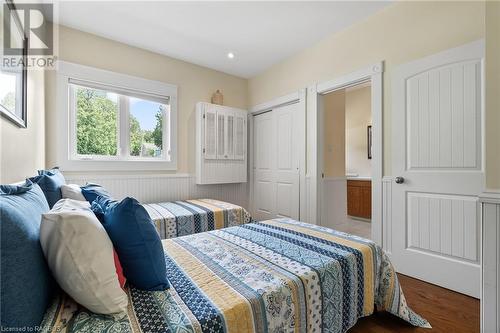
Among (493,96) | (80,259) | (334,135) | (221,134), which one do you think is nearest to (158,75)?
(221,134)

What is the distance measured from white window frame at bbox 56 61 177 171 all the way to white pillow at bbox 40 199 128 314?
2.38 m

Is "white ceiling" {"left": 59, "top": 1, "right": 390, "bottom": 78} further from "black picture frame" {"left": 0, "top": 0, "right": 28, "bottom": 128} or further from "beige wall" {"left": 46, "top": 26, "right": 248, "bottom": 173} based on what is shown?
"black picture frame" {"left": 0, "top": 0, "right": 28, "bottom": 128}

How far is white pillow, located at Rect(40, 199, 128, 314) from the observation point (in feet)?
2.59

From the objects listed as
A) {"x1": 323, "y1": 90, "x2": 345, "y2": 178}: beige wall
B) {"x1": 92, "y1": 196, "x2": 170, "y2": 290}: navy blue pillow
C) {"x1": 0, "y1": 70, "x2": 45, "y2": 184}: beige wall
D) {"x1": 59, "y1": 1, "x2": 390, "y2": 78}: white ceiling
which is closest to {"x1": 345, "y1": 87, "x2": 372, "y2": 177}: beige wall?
{"x1": 323, "y1": 90, "x2": 345, "y2": 178}: beige wall

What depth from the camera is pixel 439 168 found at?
206 cm

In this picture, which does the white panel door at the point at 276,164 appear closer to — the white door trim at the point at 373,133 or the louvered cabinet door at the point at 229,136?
the white door trim at the point at 373,133

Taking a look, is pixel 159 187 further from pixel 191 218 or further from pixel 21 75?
pixel 21 75

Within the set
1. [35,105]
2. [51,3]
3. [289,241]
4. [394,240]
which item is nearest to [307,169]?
[394,240]

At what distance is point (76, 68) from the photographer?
273 cm

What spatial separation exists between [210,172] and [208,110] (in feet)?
3.11

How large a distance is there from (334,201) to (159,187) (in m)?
2.65

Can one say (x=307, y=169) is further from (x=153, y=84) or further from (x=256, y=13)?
(x=153, y=84)

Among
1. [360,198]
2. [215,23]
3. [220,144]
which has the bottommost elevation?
[360,198]
